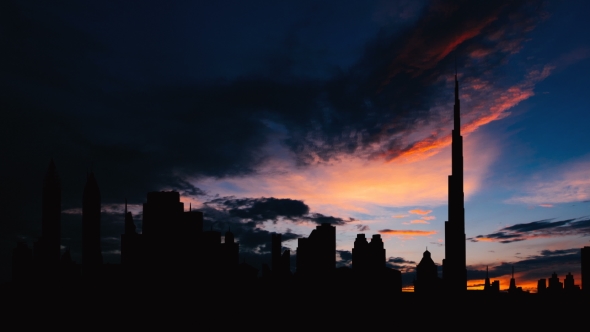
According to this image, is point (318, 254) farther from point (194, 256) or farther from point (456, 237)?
point (456, 237)

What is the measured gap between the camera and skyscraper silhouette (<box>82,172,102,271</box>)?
16275 centimetres

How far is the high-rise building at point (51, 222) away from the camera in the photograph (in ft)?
569

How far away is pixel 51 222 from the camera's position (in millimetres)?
175375

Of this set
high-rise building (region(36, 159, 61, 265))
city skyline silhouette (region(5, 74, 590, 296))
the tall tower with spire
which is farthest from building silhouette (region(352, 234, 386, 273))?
high-rise building (region(36, 159, 61, 265))

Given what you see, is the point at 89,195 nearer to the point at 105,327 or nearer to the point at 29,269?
the point at 29,269

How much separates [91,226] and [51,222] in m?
15.3

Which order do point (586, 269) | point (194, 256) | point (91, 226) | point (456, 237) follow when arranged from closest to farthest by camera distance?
point (194, 256) < point (586, 269) < point (91, 226) < point (456, 237)

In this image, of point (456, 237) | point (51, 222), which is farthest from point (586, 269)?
point (51, 222)

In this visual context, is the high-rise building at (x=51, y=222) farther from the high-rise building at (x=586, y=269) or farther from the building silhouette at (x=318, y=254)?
the high-rise building at (x=586, y=269)

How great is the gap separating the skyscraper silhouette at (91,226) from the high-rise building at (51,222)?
435 inches

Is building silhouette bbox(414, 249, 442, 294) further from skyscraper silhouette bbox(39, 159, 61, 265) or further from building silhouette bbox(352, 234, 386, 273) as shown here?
skyscraper silhouette bbox(39, 159, 61, 265)

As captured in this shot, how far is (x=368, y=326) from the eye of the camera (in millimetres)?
141750

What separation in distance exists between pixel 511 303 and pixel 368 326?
266 ft

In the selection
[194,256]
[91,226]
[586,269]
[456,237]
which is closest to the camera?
[194,256]
